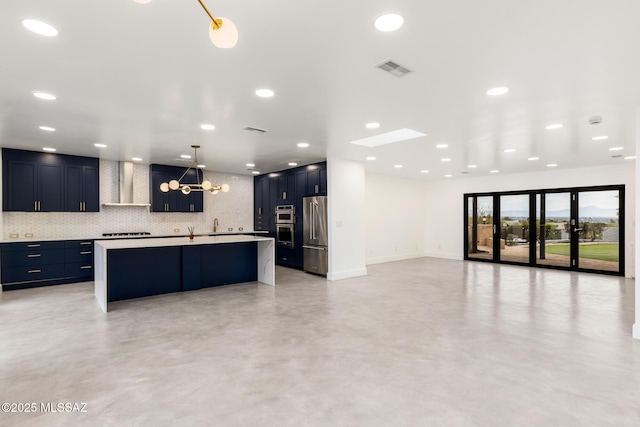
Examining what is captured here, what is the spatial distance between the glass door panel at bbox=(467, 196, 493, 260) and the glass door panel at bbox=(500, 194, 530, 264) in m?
0.34

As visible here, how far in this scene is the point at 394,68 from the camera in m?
2.69

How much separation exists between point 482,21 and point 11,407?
404 cm

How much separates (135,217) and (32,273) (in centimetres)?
213

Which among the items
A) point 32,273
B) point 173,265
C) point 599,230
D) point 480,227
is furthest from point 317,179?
point 599,230

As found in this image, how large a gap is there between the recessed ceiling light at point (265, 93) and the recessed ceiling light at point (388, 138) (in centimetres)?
222

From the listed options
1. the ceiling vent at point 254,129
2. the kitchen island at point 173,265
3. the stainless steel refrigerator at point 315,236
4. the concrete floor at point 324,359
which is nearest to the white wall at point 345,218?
the stainless steel refrigerator at point 315,236

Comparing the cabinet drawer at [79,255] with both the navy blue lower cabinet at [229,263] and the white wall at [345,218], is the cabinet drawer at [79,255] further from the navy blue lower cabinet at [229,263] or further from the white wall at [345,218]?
the white wall at [345,218]

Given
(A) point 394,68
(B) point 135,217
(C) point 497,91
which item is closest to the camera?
(A) point 394,68

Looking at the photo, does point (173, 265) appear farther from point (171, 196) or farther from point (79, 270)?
point (171, 196)

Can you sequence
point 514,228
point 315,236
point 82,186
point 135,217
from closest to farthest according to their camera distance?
point 82,186
point 315,236
point 135,217
point 514,228

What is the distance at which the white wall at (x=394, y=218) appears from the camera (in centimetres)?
938

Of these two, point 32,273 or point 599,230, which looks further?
point 599,230

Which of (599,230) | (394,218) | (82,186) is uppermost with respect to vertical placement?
(82,186)

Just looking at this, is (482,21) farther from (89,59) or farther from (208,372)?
(208,372)
